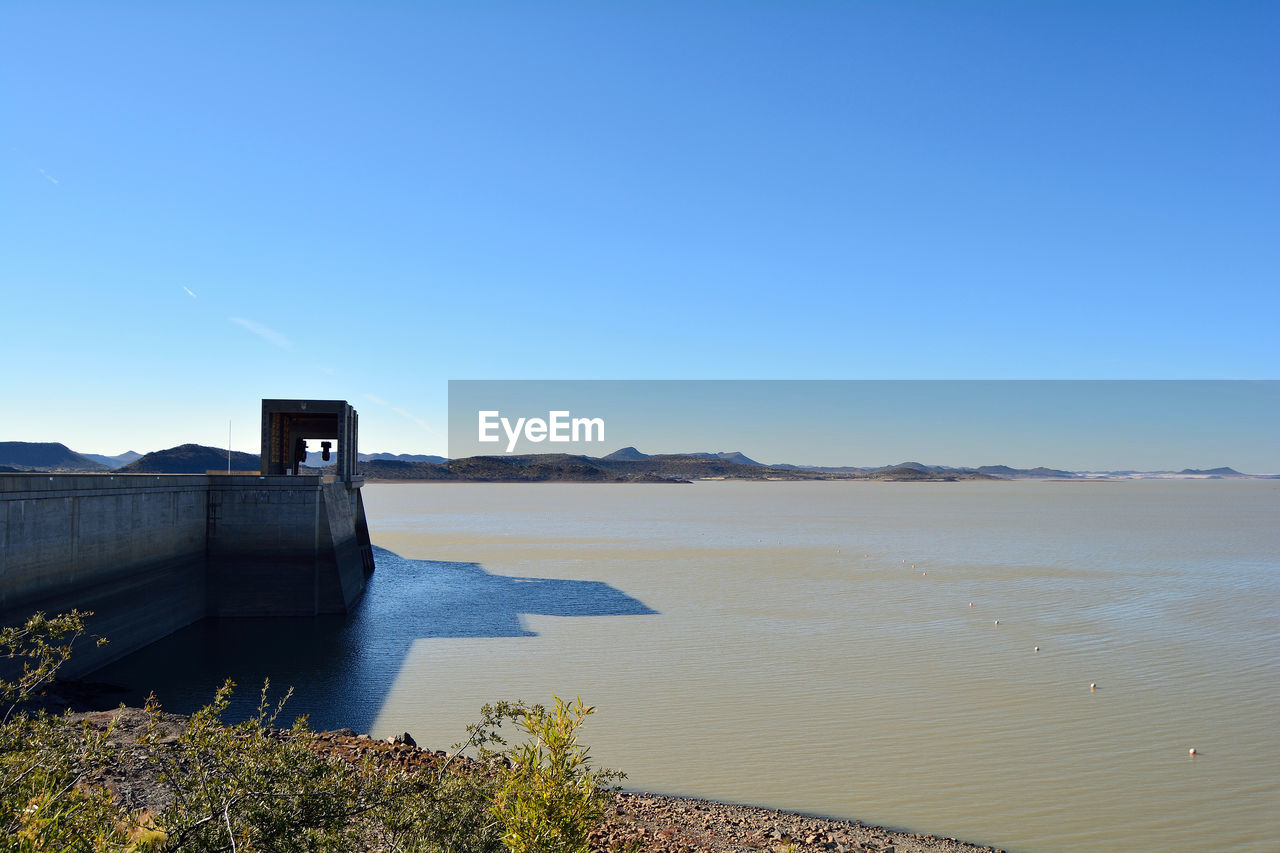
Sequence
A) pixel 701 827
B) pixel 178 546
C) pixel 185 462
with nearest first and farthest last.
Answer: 1. pixel 701 827
2. pixel 178 546
3. pixel 185 462

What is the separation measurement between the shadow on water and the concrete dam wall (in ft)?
2.49

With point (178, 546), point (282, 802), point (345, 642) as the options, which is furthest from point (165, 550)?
point (282, 802)

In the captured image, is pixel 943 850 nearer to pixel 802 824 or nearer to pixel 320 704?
pixel 802 824

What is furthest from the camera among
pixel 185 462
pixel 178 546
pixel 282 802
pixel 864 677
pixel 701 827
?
pixel 185 462

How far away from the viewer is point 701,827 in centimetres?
1062

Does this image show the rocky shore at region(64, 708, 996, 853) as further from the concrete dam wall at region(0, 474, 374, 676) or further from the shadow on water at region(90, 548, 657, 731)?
the concrete dam wall at region(0, 474, 374, 676)

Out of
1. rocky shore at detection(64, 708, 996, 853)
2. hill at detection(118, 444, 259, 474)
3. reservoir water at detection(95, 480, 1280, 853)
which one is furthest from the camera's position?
hill at detection(118, 444, 259, 474)

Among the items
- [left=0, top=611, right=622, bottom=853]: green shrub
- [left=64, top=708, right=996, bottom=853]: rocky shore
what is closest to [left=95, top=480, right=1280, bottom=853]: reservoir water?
[left=64, top=708, right=996, bottom=853]: rocky shore

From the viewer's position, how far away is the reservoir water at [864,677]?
12.3 metres

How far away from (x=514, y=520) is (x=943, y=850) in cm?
6762

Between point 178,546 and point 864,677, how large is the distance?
19.7 meters

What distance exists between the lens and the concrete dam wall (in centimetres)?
1727

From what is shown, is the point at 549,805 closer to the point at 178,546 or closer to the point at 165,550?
the point at 165,550

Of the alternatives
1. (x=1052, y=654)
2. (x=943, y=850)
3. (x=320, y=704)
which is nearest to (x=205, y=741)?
(x=943, y=850)
